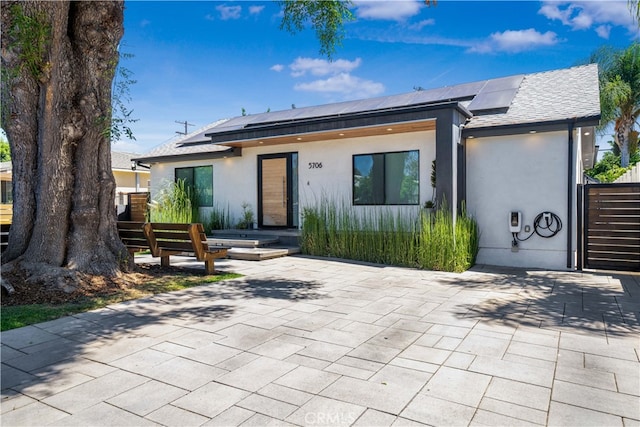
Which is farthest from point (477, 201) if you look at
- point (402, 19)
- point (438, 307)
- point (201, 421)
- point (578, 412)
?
point (201, 421)

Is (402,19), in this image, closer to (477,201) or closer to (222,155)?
(477,201)

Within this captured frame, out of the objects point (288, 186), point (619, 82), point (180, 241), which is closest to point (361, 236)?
point (288, 186)

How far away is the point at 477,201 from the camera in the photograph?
8625 millimetres

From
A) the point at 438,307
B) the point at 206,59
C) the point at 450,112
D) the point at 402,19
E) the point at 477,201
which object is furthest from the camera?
the point at 206,59

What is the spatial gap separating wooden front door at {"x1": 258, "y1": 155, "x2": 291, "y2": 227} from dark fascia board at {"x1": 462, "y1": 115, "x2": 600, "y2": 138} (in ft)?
16.4

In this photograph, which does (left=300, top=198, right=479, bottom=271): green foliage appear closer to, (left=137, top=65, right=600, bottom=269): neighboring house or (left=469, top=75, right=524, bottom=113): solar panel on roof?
(left=137, top=65, right=600, bottom=269): neighboring house

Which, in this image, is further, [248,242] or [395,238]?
[248,242]

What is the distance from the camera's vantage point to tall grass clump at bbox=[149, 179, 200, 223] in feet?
37.7

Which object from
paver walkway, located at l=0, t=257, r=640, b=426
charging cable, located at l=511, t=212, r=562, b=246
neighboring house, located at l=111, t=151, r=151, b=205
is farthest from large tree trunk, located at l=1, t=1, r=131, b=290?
neighboring house, located at l=111, t=151, r=151, b=205

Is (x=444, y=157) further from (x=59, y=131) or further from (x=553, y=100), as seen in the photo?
(x=59, y=131)

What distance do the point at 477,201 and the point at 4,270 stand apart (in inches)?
318

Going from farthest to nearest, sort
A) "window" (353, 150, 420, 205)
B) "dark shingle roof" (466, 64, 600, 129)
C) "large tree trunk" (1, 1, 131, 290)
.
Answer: "window" (353, 150, 420, 205)
"dark shingle roof" (466, 64, 600, 129)
"large tree trunk" (1, 1, 131, 290)

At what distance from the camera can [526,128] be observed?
25.7ft

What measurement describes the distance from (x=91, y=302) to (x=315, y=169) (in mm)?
6883
